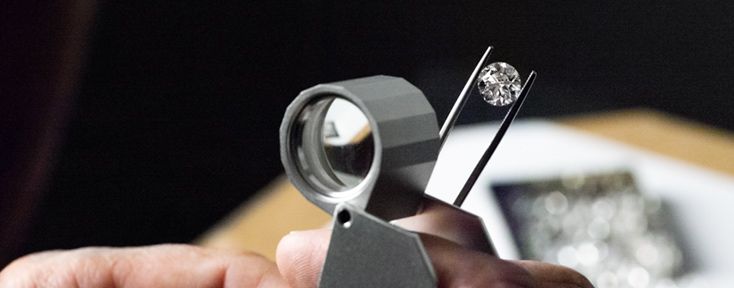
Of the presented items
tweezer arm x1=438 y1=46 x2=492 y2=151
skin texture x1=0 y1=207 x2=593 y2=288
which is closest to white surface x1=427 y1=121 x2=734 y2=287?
skin texture x1=0 y1=207 x2=593 y2=288

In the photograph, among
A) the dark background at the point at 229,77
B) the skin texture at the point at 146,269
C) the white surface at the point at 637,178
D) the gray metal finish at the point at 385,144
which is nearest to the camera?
the gray metal finish at the point at 385,144

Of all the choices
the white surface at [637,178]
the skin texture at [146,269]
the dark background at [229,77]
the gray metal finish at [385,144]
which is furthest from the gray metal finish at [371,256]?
the dark background at [229,77]

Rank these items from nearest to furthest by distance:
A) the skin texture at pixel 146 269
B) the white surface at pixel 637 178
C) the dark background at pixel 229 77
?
the skin texture at pixel 146 269 → the white surface at pixel 637 178 → the dark background at pixel 229 77

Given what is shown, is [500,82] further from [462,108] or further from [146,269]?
[146,269]

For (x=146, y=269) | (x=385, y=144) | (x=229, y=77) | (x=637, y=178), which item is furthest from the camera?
(x=229, y=77)

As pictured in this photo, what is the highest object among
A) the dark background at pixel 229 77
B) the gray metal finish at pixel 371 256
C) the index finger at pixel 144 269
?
the gray metal finish at pixel 371 256

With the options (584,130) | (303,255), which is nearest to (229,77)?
(584,130)

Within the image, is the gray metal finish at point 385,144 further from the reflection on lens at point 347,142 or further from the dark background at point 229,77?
the dark background at point 229,77
